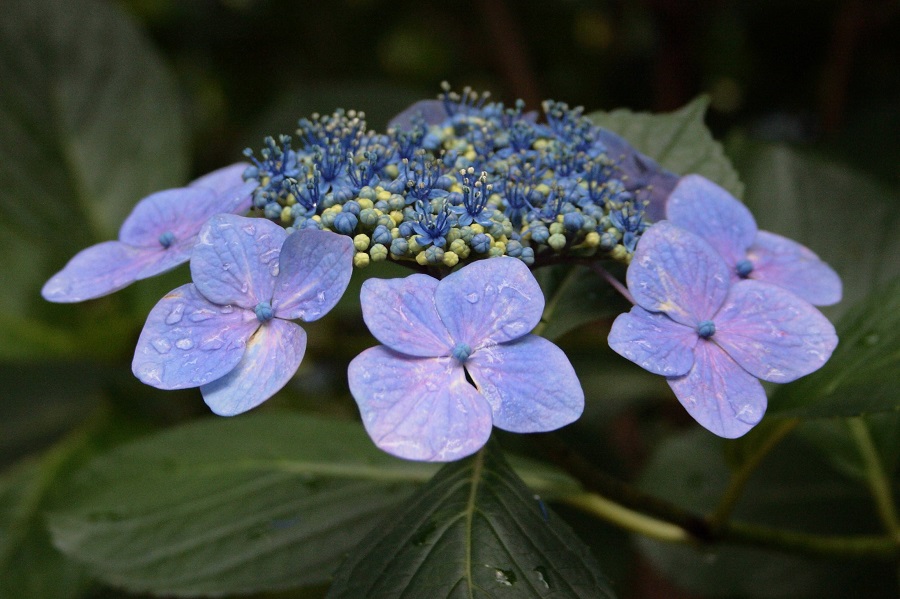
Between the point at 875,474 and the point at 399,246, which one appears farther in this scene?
the point at 875,474

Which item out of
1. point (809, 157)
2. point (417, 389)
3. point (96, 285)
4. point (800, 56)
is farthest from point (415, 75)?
point (417, 389)

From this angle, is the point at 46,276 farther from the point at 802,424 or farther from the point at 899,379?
the point at 899,379

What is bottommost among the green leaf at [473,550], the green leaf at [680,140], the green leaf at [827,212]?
the green leaf at [827,212]

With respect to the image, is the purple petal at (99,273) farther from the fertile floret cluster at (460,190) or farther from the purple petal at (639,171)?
the purple petal at (639,171)

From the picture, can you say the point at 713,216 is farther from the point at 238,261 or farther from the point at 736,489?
the point at 238,261

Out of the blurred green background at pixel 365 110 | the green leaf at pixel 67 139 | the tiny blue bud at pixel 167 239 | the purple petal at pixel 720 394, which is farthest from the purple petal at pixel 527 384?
the green leaf at pixel 67 139

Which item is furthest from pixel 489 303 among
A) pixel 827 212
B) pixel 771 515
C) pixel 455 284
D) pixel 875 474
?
pixel 771 515
